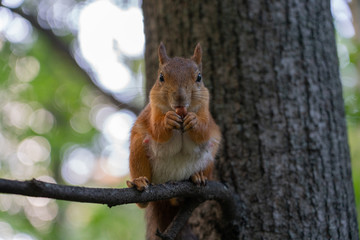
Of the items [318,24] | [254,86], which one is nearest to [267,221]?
[254,86]

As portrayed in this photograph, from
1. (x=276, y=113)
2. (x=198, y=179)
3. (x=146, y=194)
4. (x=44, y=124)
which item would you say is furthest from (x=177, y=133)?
(x=44, y=124)

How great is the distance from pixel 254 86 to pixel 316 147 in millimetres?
488

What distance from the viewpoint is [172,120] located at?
1642 millimetres

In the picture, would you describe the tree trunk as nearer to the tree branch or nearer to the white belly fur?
the tree branch

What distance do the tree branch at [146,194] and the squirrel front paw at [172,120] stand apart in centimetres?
26

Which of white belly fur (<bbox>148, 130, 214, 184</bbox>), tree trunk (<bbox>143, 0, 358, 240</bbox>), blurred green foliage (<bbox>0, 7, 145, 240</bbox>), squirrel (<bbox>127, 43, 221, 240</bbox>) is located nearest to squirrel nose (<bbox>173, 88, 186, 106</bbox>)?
squirrel (<bbox>127, 43, 221, 240</bbox>)

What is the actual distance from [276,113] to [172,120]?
2.30 ft

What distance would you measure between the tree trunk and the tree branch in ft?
0.59

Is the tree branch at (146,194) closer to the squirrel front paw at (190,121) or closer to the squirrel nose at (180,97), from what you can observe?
the squirrel front paw at (190,121)

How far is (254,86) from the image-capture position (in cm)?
A: 208

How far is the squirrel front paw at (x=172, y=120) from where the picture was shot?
1638 mm

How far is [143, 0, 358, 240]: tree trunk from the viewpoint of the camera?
1924 millimetres

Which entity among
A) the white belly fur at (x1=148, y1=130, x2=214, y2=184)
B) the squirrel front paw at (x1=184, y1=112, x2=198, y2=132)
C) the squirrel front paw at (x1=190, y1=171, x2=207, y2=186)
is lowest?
the squirrel front paw at (x1=190, y1=171, x2=207, y2=186)

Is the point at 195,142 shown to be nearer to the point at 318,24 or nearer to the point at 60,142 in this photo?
the point at 318,24
